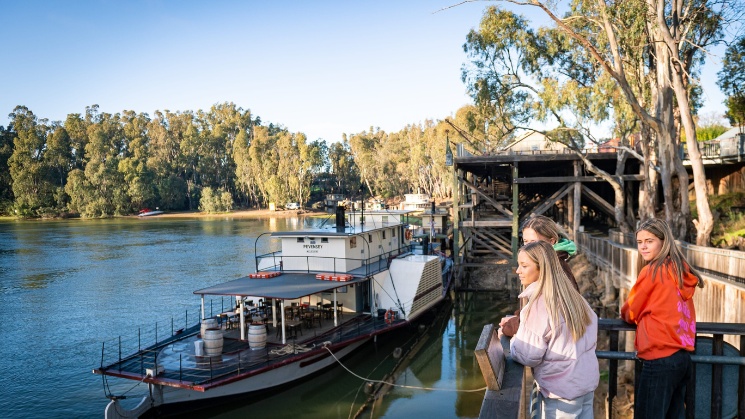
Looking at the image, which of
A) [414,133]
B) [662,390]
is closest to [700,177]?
[662,390]

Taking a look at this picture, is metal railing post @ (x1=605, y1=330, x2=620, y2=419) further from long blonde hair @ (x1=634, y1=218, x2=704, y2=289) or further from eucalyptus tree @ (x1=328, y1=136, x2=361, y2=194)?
eucalyptus tree @ (x1=328, y1=136, x2=361, y2=194)

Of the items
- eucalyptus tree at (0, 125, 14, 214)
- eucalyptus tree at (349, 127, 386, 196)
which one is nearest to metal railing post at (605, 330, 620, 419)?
eucalyptus tree at (349, 127, 386, 196)

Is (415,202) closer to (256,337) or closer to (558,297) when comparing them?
(256,337)

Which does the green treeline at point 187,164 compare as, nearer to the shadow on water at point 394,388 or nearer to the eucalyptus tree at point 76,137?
the eucalyptus tree at point 76,137

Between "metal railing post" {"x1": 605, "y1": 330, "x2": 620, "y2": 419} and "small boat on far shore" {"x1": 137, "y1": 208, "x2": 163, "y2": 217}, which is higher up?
"metal railing post" {"x1": 605, "y1": 330, "x2": 620, "y2": 419}

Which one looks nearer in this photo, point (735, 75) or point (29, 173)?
point (735, 75)

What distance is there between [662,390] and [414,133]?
97716 mm

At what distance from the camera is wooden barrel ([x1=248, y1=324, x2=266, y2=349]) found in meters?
15.6

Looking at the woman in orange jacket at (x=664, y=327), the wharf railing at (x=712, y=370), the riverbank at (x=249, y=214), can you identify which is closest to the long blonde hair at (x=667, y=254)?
the woman in orange jacket at (x=664, y=327)

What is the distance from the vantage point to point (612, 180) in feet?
81.1

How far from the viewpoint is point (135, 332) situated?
23.1 meters

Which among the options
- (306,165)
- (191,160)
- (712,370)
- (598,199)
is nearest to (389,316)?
(598,199)

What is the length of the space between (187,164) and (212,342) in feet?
340

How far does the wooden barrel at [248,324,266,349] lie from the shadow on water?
144 cm
